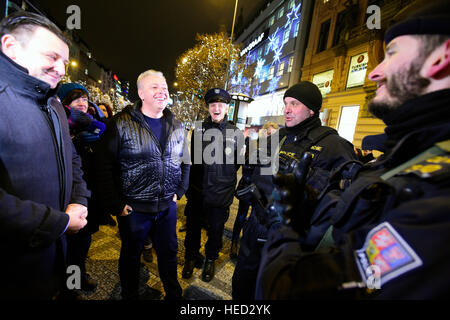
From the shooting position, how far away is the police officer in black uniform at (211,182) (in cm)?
289

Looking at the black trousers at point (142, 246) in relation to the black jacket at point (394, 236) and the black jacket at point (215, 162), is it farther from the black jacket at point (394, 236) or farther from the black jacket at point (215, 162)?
the black jacket at point (394, 236)

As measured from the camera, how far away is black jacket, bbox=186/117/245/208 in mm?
2988

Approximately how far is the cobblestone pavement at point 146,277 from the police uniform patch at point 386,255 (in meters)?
2.32

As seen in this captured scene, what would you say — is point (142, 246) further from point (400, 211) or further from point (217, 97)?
point (217, 97)

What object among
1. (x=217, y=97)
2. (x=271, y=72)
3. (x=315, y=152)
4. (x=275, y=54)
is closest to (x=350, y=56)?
(x=271, y=72)

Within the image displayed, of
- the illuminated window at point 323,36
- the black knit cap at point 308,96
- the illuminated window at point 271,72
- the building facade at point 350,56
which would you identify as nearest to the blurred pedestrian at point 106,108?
the black knit cap at point 308,96

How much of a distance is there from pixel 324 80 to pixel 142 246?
54.8ft

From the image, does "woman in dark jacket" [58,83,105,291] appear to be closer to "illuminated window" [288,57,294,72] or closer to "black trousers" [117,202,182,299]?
"black trousers" [117,202,182,299]

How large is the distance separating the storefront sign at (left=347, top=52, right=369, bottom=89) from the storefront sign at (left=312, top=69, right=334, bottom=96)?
1.61 metres

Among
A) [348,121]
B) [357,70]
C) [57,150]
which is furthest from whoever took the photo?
[348,121]

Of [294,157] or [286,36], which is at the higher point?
[286,36]

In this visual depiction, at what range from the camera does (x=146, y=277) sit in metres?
2.67

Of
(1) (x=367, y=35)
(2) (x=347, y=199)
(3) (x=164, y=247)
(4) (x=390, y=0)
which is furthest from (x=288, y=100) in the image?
(4) (x=390, y=0)

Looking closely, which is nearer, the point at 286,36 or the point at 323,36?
the point at 323,36
